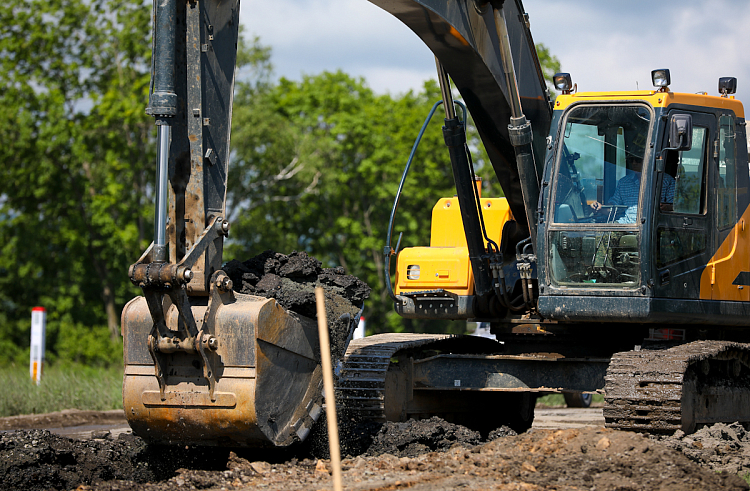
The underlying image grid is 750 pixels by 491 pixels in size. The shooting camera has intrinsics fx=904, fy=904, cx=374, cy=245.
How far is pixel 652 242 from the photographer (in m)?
6.93

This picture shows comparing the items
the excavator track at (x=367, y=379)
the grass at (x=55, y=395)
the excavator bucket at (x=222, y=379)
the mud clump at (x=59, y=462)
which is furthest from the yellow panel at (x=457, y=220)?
the grass at (x=55, y=395)

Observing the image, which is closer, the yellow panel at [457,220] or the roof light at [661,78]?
the roof light at [661,78]

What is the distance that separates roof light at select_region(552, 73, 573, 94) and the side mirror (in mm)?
1144

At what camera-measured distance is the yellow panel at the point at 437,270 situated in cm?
825

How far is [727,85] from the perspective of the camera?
25.6 ft

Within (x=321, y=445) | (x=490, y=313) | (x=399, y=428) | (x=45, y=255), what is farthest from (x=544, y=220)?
(x=45, y=255)

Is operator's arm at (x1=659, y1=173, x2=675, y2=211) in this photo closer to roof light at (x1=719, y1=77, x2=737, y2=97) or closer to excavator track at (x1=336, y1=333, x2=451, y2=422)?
roof light at (x1=719, y1=77, x2=737, y2=97)

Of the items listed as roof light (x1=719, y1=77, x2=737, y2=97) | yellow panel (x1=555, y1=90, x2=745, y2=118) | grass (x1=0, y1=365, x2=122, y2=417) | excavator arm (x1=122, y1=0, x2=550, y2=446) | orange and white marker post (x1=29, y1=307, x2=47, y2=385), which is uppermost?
roof light (x1=719, y1=77, x2=737, y2=97)

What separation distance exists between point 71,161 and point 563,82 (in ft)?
86.3

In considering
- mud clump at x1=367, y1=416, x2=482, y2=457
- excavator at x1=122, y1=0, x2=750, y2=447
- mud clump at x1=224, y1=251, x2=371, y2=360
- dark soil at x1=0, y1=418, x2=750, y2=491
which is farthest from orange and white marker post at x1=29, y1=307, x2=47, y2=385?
mud clump at x1=224, y1=251, x2=371, y2=360

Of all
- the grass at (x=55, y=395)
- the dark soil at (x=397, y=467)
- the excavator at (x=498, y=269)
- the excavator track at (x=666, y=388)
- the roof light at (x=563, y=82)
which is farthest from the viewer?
the grass at (x=55, y=395)

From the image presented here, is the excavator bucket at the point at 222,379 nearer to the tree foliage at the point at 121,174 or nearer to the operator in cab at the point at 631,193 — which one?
the operator in cab at the point at 631,193

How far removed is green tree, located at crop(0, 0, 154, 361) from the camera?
29.7m

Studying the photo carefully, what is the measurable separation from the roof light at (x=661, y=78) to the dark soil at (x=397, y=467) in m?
2.76
